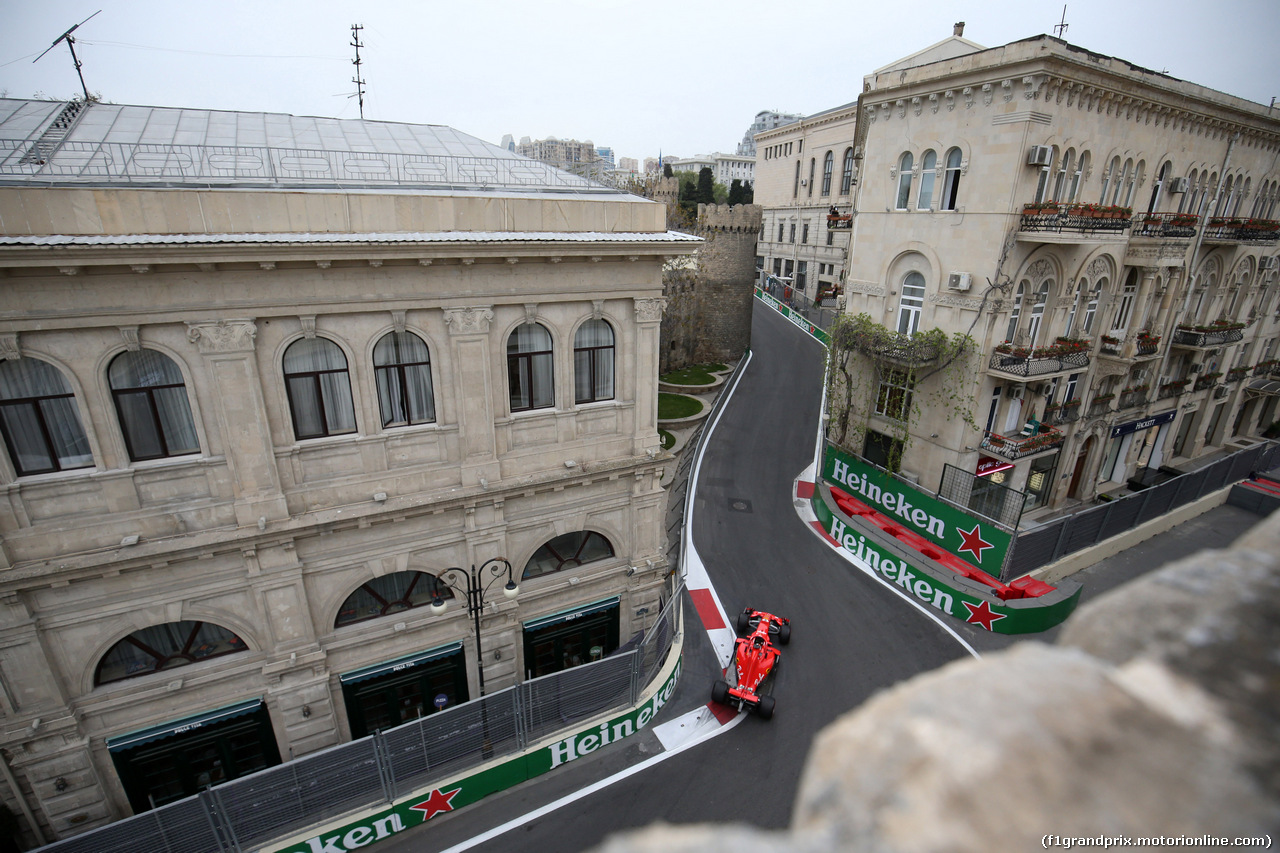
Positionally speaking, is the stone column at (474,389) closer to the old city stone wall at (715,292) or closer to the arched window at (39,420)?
the arched window at (39,420)

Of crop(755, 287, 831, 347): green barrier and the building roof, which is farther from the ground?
the building roof

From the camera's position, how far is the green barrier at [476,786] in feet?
42.5

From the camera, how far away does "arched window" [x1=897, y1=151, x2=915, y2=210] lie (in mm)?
24344

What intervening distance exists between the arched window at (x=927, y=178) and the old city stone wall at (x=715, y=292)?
2311 cm

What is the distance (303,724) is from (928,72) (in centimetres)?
2821

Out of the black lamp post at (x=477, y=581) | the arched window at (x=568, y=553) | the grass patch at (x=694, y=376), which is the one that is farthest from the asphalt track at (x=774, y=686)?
the grass patch at (x=694, y=376)

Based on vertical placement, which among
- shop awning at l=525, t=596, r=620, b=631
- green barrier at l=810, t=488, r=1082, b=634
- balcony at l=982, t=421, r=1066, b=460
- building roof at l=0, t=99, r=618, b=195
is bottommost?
green barrier at l=810, t=488, r=1082, b=634

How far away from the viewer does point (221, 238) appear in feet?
36.3

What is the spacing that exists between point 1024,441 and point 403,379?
75.9 feet

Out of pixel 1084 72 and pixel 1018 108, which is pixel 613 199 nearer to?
pixel 1018 108

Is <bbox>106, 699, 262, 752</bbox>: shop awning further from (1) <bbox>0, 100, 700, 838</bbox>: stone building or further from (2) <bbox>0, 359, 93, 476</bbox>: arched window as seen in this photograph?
(2) <bbox>0, 359, 93, 476</bbox>: arched window

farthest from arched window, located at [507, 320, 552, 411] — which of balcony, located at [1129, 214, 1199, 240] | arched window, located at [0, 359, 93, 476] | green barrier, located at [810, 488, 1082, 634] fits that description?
balcony, located at [1129, 214, 1199, 240]

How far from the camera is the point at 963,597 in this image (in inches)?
797

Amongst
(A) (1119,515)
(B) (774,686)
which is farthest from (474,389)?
(A) (1119,515)
